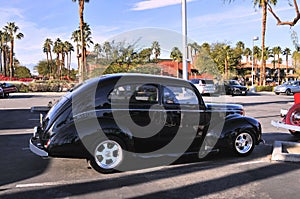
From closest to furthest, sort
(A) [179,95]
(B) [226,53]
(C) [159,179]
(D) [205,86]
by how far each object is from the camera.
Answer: (C) [159,179], (A) [179,95], (D) [205,86], (B) [226,53]

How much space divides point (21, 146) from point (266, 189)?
557cm

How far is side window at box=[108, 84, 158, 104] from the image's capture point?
5.29 metres

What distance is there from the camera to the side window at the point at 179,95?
5.62 meters

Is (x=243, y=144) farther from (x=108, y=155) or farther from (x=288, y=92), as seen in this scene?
(x=288, y=92)

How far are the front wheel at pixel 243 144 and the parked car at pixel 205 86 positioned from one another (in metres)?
19.6

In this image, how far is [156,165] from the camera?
566 centimetres

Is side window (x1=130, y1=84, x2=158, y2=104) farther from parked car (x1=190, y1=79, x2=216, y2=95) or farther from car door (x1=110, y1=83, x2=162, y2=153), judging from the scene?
parked car (x1=190, y1=79, x2=216, y2=95)

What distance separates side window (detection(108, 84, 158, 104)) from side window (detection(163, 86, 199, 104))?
0.22 meters

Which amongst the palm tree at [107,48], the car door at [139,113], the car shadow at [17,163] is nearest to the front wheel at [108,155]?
the car door at [139,113]

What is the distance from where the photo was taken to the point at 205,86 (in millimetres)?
26406

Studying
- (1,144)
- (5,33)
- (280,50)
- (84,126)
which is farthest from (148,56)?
(280,50)

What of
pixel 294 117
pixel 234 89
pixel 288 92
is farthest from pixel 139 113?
pixel 288 92

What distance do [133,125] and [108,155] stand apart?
0.66m

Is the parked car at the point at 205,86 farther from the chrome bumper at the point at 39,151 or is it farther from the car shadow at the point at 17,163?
the chrome bumper at the point at 39,151
